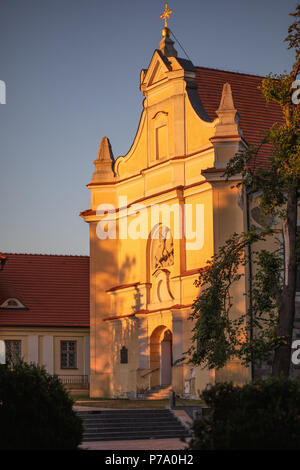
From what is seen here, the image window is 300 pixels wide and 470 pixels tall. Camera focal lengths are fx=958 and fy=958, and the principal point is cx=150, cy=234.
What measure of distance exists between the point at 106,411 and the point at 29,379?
39.5ft

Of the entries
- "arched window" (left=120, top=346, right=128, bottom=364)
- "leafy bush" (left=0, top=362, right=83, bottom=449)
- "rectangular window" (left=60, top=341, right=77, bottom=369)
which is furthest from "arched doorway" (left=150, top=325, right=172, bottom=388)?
"leafy bush" (left=0, top=362, right=83, bottom=449)

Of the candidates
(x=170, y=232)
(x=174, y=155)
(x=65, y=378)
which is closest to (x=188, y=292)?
(x=170, y=232)

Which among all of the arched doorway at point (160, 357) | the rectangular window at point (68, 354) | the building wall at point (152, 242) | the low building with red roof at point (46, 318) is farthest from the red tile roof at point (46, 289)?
the arched doorway at point (160, 357)

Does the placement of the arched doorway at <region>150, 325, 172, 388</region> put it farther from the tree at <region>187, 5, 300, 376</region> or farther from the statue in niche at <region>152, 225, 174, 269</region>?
the tree at <region>187, 5, 300, 376</region>

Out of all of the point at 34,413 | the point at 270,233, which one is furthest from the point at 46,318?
the point at 34,413

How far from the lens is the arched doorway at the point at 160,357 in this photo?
144ft

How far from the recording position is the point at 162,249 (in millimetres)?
43906

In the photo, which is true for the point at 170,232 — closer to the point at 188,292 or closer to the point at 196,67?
the point at 188,292

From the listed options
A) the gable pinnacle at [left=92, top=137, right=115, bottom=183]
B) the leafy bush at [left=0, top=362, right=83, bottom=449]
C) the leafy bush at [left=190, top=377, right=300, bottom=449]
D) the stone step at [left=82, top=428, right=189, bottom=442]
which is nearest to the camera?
the leafy bush at [left=190, top=377, right=300, bottom=449]

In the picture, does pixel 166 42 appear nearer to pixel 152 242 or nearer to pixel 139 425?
pixel 152 242

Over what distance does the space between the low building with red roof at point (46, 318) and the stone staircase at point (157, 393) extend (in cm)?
931

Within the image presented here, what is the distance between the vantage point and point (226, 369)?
130 feet

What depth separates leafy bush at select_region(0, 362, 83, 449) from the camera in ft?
66.9
